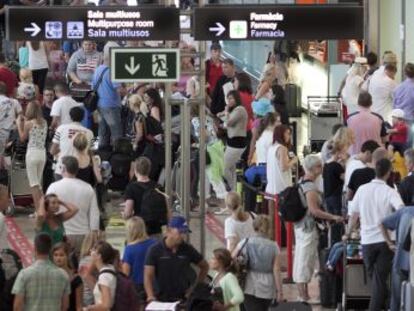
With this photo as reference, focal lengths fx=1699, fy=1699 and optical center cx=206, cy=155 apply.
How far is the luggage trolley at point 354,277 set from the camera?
17812 mm

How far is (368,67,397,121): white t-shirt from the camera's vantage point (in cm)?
2425

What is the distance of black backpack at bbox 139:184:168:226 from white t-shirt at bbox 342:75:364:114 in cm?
830

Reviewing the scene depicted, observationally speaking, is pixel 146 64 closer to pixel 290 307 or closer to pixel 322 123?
pixel 290 307

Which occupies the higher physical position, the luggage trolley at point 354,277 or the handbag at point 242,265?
the handbag at point 242,265

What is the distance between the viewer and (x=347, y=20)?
2070 cm

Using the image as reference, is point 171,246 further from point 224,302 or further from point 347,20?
point 347,20

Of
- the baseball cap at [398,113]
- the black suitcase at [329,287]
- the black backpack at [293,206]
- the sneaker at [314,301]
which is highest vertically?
the baseball cap at [398,113]

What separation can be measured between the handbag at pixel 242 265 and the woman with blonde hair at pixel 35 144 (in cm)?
623

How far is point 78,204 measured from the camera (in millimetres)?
17703

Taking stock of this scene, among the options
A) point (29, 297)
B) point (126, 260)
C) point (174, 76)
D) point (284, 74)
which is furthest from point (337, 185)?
point (284, 74)

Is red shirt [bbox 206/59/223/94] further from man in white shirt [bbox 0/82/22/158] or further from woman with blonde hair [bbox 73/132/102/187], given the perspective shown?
woman with blonde hair [bbox 73/132/102/187]

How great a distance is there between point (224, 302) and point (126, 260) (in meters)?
1.33

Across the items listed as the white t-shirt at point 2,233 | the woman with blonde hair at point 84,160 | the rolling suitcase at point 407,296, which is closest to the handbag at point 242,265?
the rolling suitcase at point 407,296

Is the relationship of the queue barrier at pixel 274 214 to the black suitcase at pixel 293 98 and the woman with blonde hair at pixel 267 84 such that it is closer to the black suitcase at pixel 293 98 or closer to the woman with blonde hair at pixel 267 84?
the woman with blonde hair at pixel 267 84
